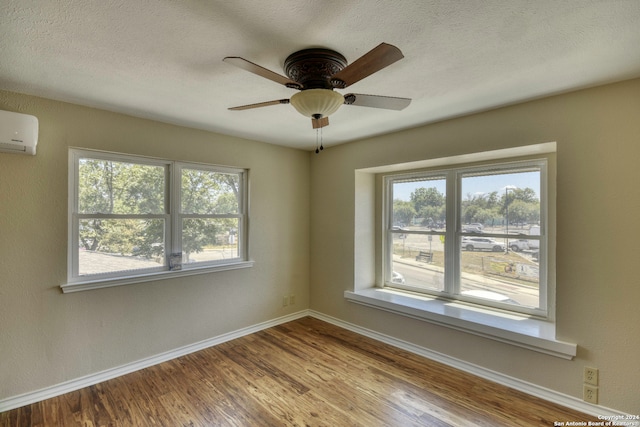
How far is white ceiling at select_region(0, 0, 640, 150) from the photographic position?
1.28 meters

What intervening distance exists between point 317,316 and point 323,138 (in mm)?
2379

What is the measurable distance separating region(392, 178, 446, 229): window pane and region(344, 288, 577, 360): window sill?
87 centimetres

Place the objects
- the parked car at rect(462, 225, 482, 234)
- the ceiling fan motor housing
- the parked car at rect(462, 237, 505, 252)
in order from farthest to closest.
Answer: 1. the parked car at rect(462, 225, 482, 234)
2. the parked car at rect(462, 237, 505, 252)
3. the ceiling fan motor housing

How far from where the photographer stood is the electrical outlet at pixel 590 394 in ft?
6.63

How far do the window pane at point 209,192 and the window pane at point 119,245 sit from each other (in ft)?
1.22

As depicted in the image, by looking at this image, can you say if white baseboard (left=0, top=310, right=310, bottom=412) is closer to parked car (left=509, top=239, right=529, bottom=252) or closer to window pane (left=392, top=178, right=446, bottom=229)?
window pane (left=392, top=178, right=446, bottom=229)

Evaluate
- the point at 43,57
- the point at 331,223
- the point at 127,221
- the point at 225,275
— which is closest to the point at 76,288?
the point at 127,221

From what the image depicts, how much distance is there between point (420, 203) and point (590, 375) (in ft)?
6.60

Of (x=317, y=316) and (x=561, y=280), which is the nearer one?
(x=561, y=280)

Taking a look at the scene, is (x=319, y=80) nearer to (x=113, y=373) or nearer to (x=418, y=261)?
(x=418, y=261)

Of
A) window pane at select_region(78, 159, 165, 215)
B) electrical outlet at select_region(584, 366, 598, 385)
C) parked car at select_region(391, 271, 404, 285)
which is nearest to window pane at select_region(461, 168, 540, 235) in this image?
parked car at select_region(391, 271, 404, 285)

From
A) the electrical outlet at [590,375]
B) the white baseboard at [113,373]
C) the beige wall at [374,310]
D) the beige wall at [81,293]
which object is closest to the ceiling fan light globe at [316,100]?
the beige wall at [374,310]

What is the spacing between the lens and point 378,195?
149 inches

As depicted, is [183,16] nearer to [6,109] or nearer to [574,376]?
[6,109]
